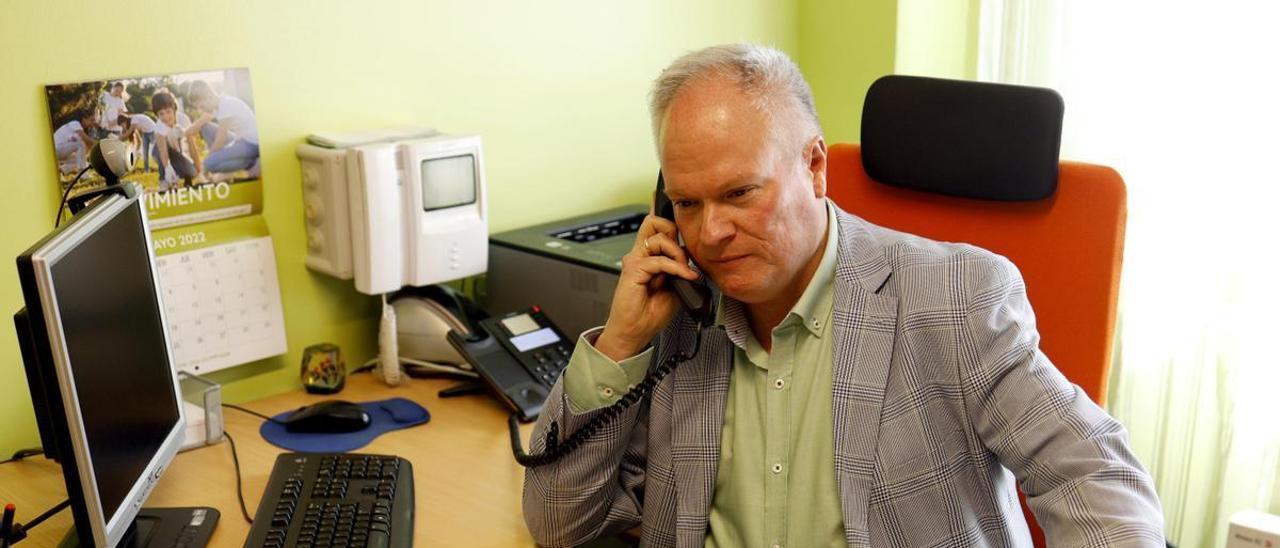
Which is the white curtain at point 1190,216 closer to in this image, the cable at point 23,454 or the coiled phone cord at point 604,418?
the coiled phone cord at point 604,418

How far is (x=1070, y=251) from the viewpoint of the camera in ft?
5.47

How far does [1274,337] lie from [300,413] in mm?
1852

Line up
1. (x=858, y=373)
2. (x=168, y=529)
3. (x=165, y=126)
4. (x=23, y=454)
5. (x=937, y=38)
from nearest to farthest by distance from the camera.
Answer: (x=858, y=373) → (x=168, y=529) → (x=23, y=454) → (x=165, y=126) → (x=937, y=38)

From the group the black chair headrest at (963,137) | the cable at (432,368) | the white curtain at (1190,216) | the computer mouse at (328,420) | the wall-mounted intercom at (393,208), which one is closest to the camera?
the black chair headrest at (963,137)

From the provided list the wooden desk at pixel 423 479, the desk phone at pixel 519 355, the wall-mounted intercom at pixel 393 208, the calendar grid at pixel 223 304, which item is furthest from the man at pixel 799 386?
the calendar grid at pixel 223 304

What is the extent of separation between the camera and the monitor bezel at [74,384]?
Result: 3.92 feet

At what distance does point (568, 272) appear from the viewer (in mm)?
2160

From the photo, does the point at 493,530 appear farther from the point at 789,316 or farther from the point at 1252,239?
the point at 1252,239

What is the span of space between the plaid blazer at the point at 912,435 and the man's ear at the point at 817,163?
91mm

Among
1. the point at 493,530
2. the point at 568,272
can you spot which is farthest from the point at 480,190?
the point at 493,530

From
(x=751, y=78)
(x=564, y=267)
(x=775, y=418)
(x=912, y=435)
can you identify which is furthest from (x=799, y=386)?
(x=564, y=267)

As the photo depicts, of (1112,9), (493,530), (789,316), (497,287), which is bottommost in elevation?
(493,530)

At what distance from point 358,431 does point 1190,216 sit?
1696mm

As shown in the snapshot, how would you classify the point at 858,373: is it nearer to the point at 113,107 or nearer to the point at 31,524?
the point at 31,524
